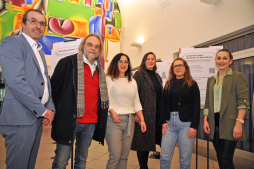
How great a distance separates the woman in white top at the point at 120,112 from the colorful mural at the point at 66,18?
520 cm

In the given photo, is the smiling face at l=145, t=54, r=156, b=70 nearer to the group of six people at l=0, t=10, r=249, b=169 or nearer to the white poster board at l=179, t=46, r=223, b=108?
the group of six people at l=0, t=10, r=249, b=169

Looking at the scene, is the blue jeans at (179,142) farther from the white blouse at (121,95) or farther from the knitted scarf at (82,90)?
the knitted scarf at (82,90)

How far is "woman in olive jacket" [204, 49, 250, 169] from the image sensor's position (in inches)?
66.2

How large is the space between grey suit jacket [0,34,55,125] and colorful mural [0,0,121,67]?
19.0 ft

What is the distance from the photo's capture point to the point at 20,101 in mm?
1190

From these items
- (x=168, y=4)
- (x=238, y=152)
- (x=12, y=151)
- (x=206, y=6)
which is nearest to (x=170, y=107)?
(x=12, y=151)

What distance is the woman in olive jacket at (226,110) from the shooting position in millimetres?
1681

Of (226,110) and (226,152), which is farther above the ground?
(226,110)

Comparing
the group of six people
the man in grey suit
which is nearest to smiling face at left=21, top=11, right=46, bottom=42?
the group of six people

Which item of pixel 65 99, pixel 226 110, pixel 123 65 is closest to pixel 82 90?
pixel 65 99

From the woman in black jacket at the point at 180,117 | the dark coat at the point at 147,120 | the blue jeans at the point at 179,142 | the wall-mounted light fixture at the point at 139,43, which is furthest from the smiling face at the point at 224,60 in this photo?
the wall-mounted light fixture at the point at 139,43

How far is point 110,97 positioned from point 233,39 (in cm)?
304

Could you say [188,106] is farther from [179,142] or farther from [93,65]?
[93,65]

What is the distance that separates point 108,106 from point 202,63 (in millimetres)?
1881
